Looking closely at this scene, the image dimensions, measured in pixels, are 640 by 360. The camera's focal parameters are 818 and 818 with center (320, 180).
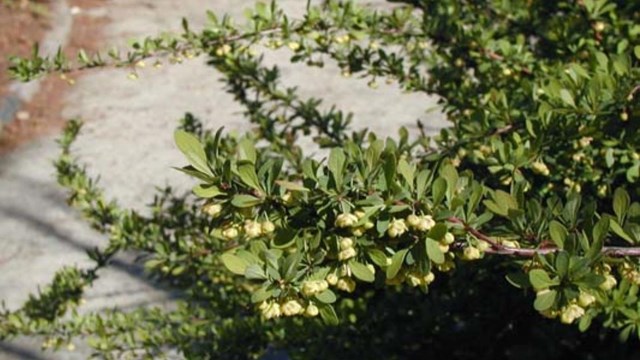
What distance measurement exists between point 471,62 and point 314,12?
21.4 inches

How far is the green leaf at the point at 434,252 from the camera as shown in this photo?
118 centimetres

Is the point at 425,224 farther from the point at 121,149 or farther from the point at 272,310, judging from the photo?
the point at 121,149

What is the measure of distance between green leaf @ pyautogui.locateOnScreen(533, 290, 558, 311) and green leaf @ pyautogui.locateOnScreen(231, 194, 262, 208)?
436 mm

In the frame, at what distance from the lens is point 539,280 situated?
3.85 feet

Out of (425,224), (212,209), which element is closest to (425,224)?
(425,224)

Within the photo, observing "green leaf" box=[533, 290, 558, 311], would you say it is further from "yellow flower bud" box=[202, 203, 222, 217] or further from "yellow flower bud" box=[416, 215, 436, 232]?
"yellow flower bud" box=[202, 203, 222, 217]

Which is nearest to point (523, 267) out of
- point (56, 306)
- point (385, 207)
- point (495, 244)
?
point (495, 244)

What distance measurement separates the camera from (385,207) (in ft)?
4.02

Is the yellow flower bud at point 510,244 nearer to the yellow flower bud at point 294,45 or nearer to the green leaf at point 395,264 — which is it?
the green leaf at point 395,264

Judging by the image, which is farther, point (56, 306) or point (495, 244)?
point (56, 306)

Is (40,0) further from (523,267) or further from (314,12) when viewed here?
(523,267)

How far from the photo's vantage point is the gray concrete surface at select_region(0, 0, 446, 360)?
4316mm

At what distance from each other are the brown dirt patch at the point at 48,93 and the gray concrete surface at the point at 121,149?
0.11 meters

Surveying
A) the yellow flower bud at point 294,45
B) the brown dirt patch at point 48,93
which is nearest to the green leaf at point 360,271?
the yellow flower bud at point 294,45
